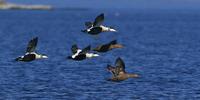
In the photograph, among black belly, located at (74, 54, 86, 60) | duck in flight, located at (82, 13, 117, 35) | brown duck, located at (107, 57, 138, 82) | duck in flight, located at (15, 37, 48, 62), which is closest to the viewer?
brown duck, located at (107, 57, 138, 82)

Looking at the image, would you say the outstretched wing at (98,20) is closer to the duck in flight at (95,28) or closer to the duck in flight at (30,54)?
the duck in flight at (95,28)

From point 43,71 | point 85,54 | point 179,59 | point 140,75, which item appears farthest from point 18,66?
point 85,54

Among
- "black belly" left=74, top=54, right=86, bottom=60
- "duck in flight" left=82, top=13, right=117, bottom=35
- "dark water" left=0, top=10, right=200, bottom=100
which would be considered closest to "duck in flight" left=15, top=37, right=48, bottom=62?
"black belly" left=74, top=54, right=86, bottom=60

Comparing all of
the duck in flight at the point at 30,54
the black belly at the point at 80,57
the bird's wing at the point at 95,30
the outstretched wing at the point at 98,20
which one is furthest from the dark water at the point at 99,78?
the outstretched wing at the point at 98,20

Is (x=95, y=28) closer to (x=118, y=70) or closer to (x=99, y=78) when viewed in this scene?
(x=118, y=70)

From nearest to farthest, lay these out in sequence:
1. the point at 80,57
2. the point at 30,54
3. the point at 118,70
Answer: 1. the point at 118,70
2. the point at 80,57
3. the point at 30,54

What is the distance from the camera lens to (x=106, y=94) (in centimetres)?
3603

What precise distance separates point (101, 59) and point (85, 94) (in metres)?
18.5

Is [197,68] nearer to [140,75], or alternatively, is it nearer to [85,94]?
[140,75]

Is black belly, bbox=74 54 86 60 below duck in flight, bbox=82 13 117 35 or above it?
below

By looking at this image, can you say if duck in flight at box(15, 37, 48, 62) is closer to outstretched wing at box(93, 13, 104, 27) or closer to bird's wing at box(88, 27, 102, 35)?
bird's wing at box(88, 27, 102, 35)

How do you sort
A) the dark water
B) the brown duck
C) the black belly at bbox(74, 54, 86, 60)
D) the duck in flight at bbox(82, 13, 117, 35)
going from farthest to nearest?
1. the dark water
2. the duck in flight at bbox(82, 13, 117, 35)
3. the black belly at bbox(74, 54, 86, 60)
4. the brown duck

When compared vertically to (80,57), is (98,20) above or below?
above

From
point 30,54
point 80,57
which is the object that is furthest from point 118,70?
point 30,54
